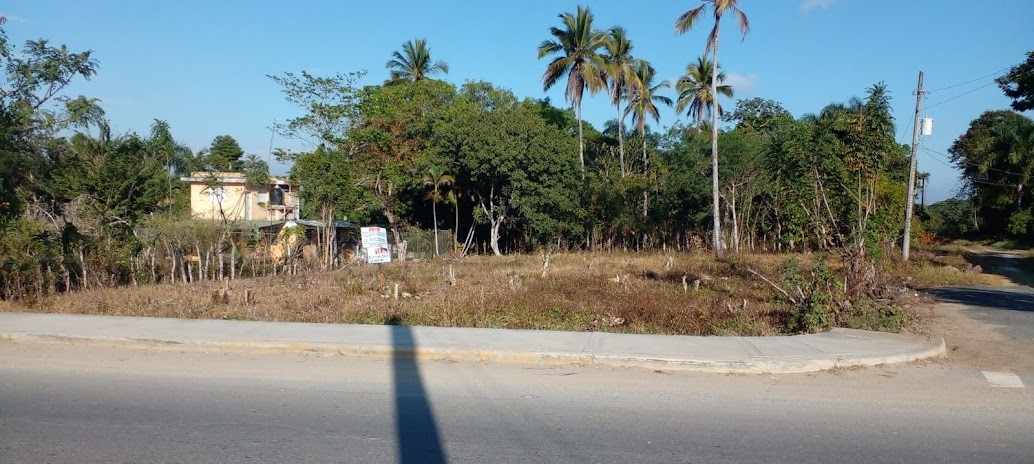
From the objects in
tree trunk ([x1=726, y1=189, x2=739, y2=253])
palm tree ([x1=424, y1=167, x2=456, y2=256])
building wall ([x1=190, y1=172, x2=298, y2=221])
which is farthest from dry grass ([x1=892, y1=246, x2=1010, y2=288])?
building wall ([x1=190, y1=172, x2=298, y2=221])

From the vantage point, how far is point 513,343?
345 inches

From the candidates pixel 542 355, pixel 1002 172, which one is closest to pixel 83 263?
pixel 542 355

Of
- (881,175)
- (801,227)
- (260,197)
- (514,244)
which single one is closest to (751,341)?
(801,227)

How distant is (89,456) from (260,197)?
40.4 m

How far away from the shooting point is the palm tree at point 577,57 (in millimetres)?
34844

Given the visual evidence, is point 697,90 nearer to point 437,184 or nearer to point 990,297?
point 437,184

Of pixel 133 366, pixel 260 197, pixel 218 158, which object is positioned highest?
pixel 218 158

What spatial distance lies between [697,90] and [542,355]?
37.8 m

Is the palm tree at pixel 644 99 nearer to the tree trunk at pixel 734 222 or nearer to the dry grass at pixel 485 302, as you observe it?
the tree trunk at pixel 734 222

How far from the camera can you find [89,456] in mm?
5031

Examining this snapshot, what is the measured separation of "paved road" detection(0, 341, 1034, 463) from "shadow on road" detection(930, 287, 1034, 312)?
803 centimetres

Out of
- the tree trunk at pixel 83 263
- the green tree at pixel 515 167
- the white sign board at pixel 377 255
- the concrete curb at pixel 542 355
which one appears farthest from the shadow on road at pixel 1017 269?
the tree trunk at pixel 83 263

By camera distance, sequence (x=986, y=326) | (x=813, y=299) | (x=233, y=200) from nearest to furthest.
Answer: (x=813, y=299) < (x=986, y=326) < (x=233, y=200)

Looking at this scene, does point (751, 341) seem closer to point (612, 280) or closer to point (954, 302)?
point (612, 280)
